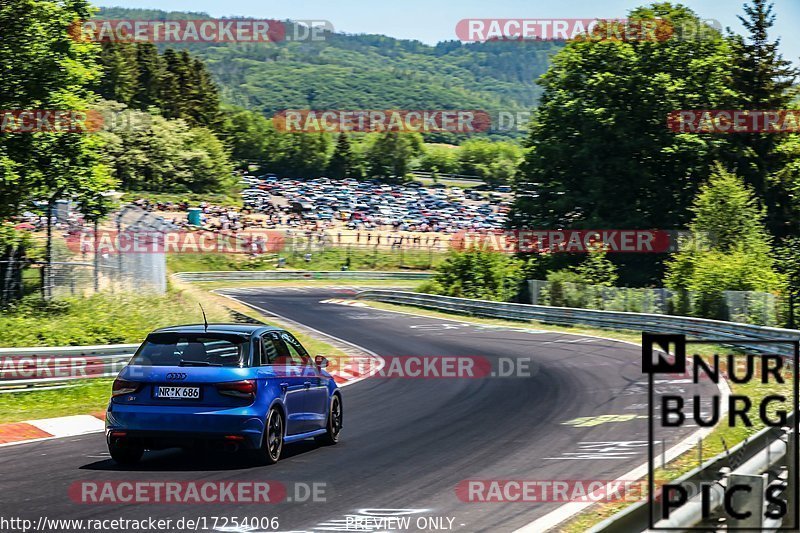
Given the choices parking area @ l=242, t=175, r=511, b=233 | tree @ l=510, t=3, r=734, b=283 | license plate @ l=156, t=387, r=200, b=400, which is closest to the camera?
license plate @ l=156, t=387, r=200, b=400

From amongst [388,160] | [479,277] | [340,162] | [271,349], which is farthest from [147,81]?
[271,349]

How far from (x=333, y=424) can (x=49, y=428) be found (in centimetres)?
431

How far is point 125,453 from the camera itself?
10.8 m

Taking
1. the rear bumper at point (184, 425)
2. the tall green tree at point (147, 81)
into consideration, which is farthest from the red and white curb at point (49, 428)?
the tall green tree at point (147, 81)

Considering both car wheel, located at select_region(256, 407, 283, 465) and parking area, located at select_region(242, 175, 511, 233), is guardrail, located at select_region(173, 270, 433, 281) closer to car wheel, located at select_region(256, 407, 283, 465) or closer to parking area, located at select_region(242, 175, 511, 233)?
parking area, located at select_region(242, 175, 511, 233)

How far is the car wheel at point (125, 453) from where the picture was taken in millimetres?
10680

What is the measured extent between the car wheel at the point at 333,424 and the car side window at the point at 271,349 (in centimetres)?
133

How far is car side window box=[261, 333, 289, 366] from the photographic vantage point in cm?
1120

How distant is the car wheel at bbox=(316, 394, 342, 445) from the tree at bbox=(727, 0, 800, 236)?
4529 centimetres

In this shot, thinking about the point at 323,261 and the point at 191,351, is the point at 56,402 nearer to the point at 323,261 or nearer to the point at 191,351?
the point at 191,351

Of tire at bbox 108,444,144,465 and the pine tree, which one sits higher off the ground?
the pine tree

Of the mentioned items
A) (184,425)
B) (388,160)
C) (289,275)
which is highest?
(388,160)

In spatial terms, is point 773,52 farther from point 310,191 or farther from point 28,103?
point 310,191

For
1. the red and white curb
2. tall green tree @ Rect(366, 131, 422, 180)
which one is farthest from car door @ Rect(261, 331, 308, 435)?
tall green tree @ Rect(366, 131, 422, 180)
